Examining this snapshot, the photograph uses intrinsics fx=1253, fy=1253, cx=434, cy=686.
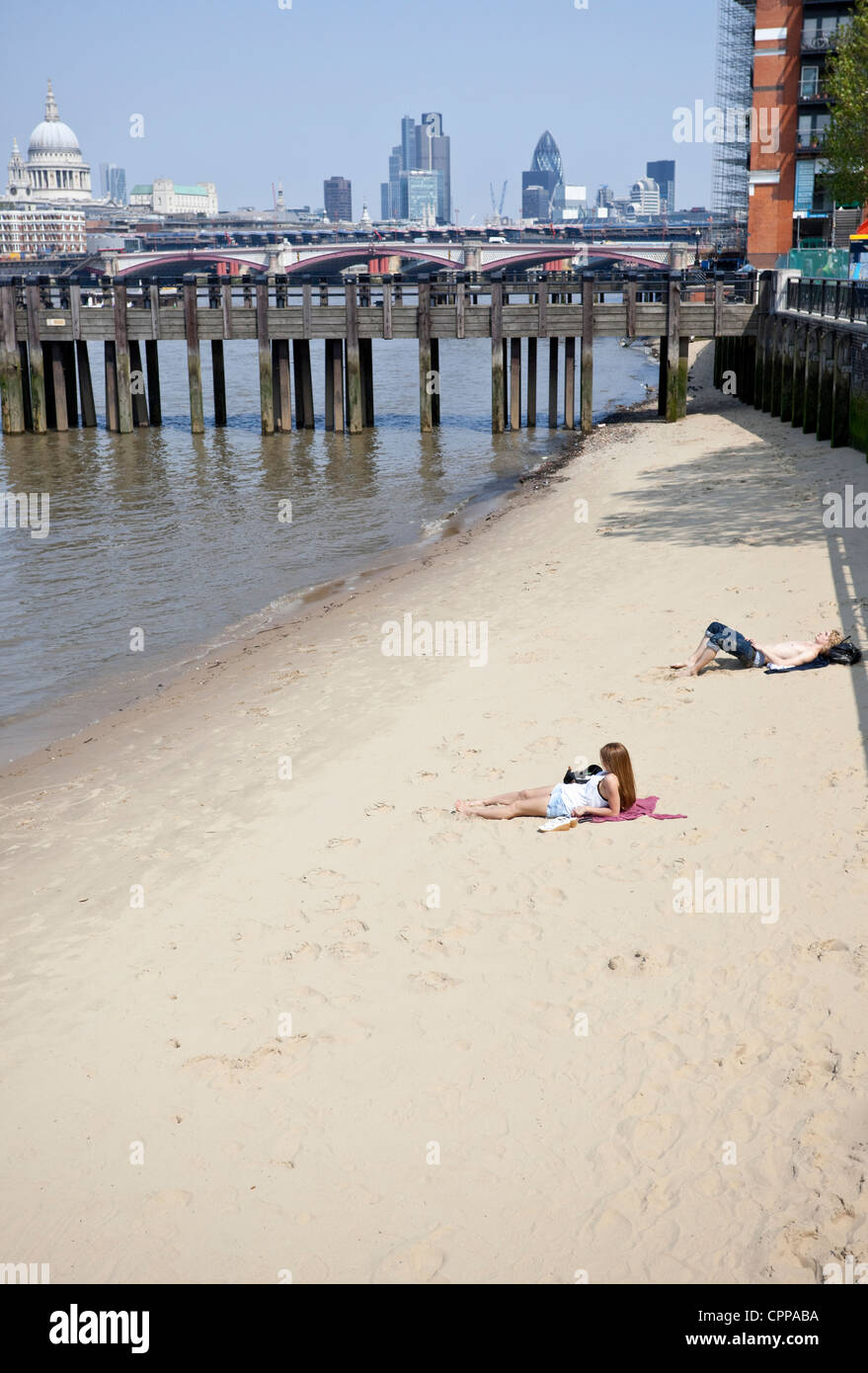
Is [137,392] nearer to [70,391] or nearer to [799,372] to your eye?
[70,391]

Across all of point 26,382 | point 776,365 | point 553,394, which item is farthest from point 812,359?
point 26,382

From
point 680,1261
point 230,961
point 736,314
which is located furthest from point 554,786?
point 736,314

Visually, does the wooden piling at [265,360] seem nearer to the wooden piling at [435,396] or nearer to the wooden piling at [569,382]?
the wooden piling at [435,396]

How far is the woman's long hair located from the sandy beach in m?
0.27

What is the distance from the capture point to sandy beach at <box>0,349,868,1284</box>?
5.20 meters

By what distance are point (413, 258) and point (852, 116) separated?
102891 millimetres

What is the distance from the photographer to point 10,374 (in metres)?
38.1

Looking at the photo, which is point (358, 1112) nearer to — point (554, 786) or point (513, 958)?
point (513, 958)

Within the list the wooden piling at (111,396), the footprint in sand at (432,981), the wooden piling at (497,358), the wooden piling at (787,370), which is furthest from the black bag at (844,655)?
the wooden piling at (111,396)

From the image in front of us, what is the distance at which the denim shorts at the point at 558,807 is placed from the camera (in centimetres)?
867

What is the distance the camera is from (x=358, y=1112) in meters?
5.89

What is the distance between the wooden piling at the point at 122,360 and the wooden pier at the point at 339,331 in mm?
43
